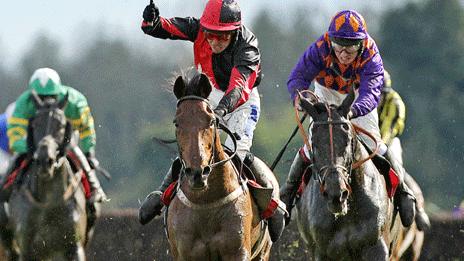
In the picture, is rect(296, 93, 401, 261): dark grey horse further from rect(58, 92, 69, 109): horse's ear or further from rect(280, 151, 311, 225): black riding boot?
rect(58, 92, 69, 109): horse's ear

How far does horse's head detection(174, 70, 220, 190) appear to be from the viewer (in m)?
8.95

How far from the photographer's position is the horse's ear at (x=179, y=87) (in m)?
9.35

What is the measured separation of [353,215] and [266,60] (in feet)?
91.0

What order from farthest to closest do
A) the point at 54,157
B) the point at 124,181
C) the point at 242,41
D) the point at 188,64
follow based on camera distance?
the point at 124,181, the point at 54,157, the point at 188,64, the point at 242,41

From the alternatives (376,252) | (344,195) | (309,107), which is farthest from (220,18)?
(376,252)

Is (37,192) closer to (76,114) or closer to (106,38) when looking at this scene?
(76,114)

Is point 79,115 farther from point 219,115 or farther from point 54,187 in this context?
point 219,115

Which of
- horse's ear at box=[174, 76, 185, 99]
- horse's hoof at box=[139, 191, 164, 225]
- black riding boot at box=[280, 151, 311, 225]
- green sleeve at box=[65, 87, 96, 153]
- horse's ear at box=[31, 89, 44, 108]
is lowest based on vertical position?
green sleeve at box=[65, 87, 96, 153]

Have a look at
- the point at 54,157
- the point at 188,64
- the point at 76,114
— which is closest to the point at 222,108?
the point at 188,64

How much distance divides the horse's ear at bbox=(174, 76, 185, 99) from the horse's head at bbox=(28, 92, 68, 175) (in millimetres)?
3541

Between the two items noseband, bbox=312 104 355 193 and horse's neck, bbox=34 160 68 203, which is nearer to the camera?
noseband, bbox=312 104 355 193

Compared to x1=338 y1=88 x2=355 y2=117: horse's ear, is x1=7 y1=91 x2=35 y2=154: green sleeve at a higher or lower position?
lower

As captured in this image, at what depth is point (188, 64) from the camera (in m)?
11.4

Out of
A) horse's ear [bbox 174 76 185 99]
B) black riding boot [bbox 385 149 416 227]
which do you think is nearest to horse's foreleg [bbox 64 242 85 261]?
black riding boot [bbox 385 149 416 227]
